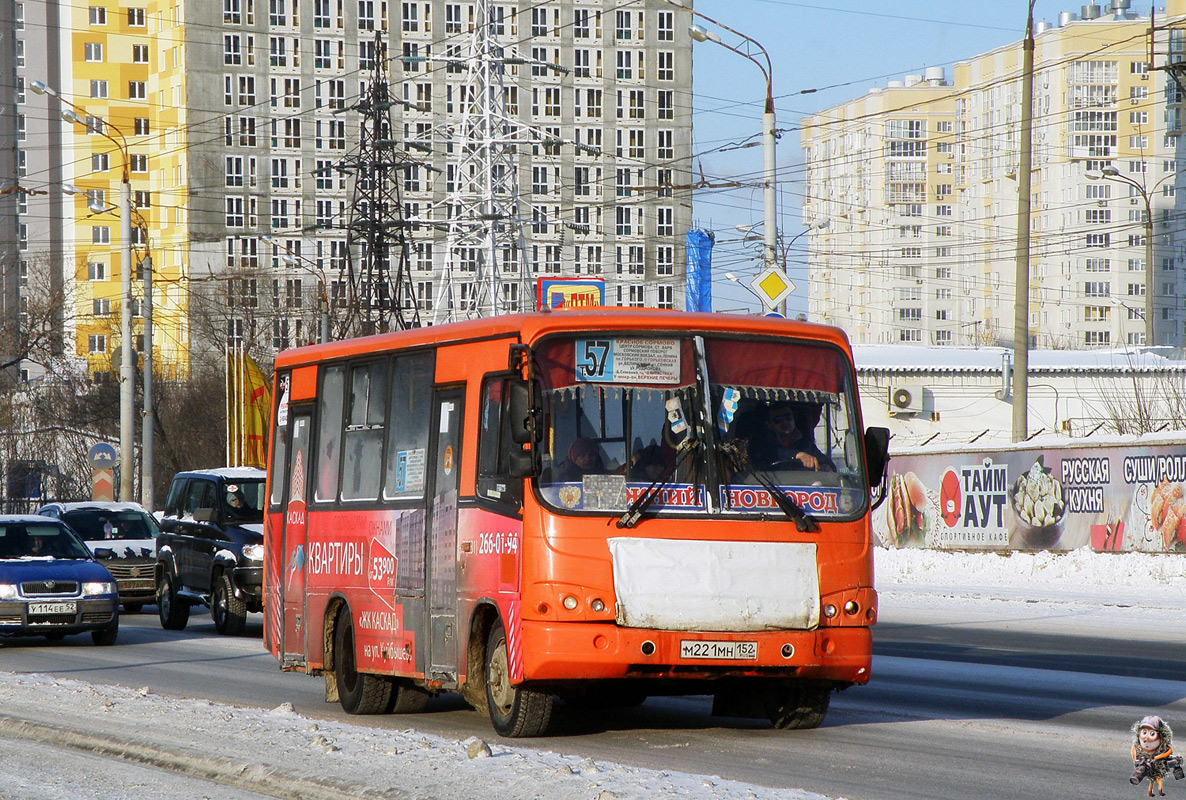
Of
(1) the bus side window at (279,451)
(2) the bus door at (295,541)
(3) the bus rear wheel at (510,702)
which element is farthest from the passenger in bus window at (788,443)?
(1) the bus side window at (279,451)

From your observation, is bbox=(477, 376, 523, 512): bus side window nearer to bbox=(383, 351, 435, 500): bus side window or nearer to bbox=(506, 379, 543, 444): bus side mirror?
bbox=(506, 379, 543, 444): bus side mirror

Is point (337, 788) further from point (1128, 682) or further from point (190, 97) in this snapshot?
point (190, 97)

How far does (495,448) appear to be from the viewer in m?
11.0

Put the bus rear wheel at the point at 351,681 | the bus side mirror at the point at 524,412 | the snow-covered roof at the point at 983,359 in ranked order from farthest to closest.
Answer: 1. the snow-covered roof at the point at 983,359
2. the bus rear wheel at the point at 351,681
3. the bus side mirror at the point at 524,412

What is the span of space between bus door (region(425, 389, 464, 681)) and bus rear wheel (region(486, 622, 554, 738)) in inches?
18.6

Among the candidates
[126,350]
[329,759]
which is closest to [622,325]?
[329,759]

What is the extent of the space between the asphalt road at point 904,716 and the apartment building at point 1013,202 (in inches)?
4690

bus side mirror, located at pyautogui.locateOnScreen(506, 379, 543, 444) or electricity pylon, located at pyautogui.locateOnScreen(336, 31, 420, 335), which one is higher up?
electricity pylon, located at pyautogui.locateOnScreen(336, 31, 420, 335)

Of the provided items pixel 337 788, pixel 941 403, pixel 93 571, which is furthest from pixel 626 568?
pixel 941 403

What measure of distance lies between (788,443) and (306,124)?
135m

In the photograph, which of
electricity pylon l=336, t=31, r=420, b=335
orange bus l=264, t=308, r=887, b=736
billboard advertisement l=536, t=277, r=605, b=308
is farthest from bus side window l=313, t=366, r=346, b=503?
electricity pylon l=336, t=31, r=420, b=335

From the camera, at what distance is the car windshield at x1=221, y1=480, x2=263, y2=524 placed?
2255 cm

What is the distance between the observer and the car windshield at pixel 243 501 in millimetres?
22547

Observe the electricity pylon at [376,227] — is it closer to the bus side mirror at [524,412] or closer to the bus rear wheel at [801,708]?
the bus rear wheel at [801,708]
